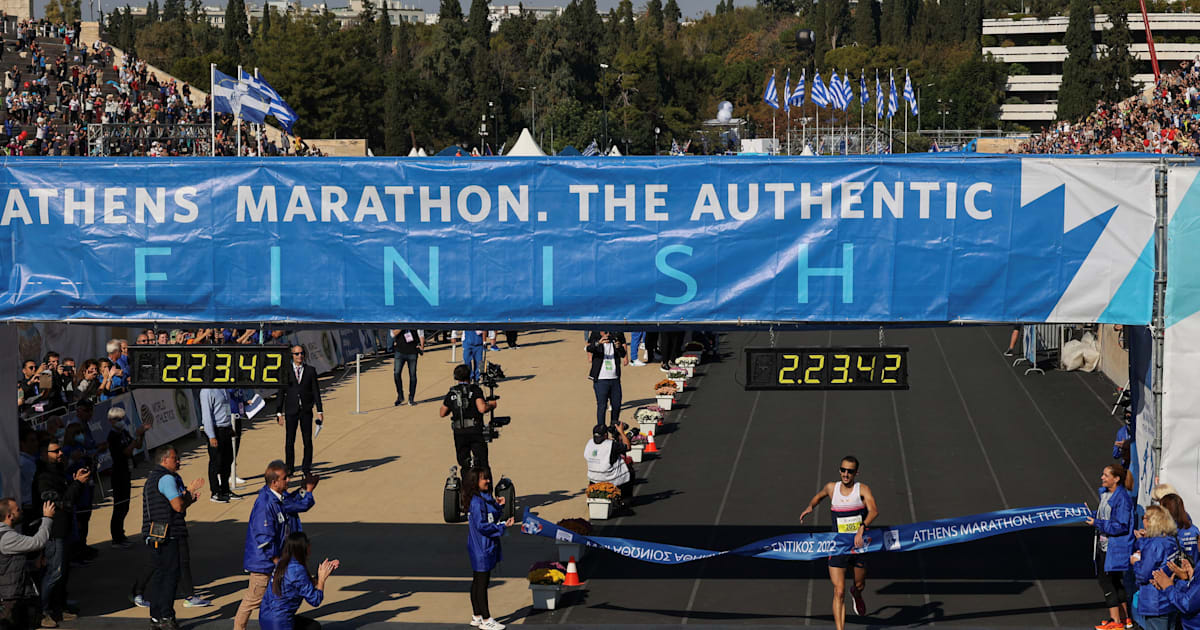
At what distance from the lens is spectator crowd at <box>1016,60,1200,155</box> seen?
122 feet

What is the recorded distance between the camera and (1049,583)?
13.5 m

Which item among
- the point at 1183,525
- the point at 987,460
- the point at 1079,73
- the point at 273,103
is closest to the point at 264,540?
the point at 1183,525

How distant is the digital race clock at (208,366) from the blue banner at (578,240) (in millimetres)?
323

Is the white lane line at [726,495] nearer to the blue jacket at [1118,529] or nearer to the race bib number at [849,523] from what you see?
the race bib number at [849,523]

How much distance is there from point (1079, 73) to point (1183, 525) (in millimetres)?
113634

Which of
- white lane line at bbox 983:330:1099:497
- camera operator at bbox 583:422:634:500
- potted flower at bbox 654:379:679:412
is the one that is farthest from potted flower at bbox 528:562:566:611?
potted flower at bbox 654:379:679:412

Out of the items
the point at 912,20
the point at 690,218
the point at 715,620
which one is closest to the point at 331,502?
the point at 715,620

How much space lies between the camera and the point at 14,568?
11.2 metres

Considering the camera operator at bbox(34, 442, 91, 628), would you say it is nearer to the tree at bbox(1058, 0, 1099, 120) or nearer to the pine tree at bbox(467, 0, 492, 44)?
the tree at bbox(1058, 0, 1099, 120)

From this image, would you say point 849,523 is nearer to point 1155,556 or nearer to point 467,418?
point 1155,556

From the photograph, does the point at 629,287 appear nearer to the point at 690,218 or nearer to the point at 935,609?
the point at 690,218

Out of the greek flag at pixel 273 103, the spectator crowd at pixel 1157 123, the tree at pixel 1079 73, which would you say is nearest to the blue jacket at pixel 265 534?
the greek flag at pixel 273 103

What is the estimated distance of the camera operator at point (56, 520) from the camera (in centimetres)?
1244

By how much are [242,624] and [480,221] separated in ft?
13.7
